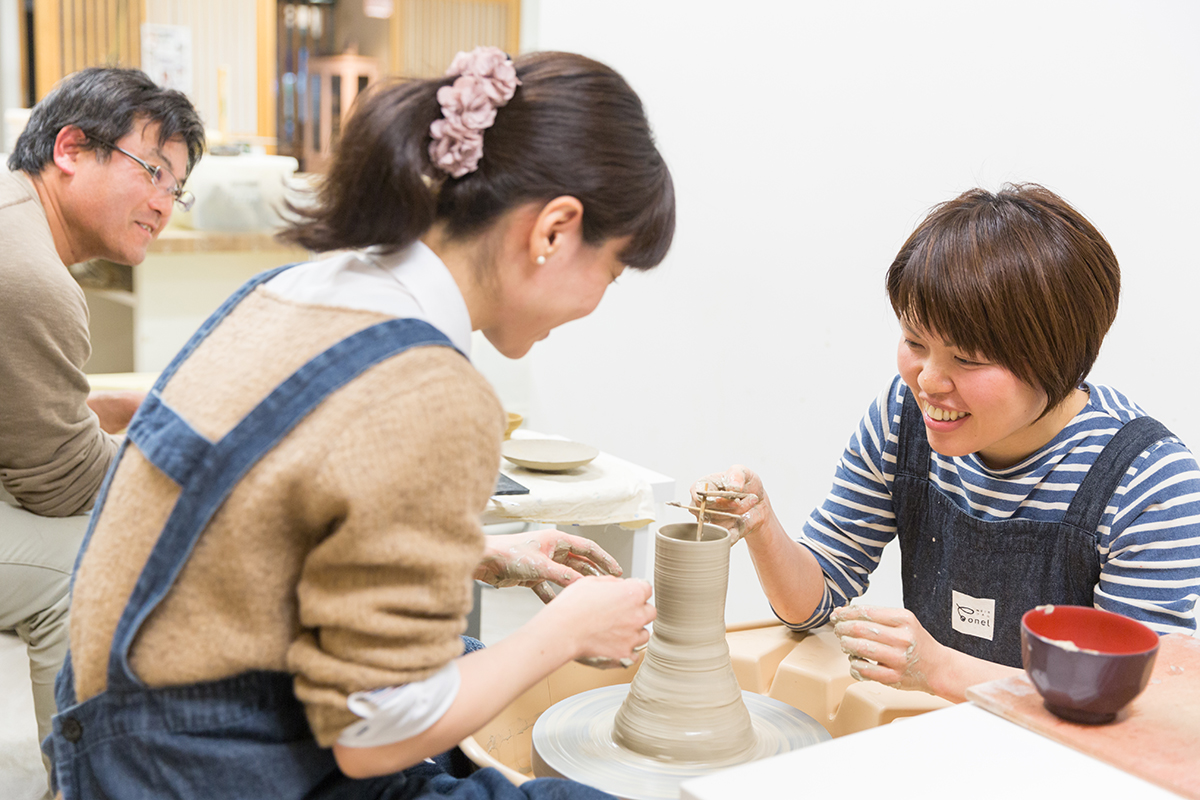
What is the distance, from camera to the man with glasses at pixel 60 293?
1.90 metres

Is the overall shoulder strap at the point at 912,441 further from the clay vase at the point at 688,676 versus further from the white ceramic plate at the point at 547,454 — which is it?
the white ceramic plate at the point at 547,454

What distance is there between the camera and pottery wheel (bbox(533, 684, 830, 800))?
3.71ft

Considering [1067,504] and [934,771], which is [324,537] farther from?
[1067,504]

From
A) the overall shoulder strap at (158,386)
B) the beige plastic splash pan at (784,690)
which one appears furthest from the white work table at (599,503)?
the overall shoulder strap at (158,386)

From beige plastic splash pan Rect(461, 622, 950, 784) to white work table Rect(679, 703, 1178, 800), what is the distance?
485 mm

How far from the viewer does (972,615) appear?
4.92 ft

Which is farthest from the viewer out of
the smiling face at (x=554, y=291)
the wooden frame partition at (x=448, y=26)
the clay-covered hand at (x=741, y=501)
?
the wooden frame partition at (x=448, y=26)

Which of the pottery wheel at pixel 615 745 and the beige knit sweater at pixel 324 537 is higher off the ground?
the beige knit sweater at pixel 324 537

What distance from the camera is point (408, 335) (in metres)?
0.86

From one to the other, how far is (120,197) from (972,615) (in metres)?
1.92

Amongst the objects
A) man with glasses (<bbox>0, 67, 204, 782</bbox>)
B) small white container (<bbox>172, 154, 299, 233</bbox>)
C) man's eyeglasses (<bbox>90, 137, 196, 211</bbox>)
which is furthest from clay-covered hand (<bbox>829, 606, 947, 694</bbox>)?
small white container (<bbox>172, 154, 299, 233</bbox>)

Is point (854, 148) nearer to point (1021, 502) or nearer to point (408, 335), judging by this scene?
point (1021, 502)

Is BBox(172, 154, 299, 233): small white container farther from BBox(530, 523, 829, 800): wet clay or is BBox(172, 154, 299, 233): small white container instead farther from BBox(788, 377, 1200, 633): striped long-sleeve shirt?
BBox(530, 523, 829, 800): wet clay

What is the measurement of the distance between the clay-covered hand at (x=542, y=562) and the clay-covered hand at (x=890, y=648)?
1.09 feet
